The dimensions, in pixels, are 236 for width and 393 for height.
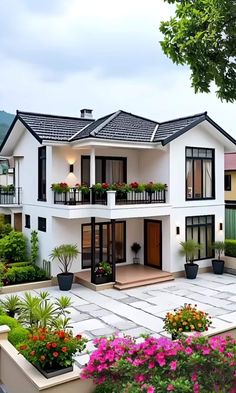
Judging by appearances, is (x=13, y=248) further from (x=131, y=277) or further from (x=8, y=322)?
(x=8, y=322)

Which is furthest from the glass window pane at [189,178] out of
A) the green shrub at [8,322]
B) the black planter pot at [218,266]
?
the green shrub at [8,322]

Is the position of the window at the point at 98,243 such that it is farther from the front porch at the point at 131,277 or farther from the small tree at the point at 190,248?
the small tree at the point at 190,248

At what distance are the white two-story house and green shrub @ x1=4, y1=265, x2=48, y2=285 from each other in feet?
1.90

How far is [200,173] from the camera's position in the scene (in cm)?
1619

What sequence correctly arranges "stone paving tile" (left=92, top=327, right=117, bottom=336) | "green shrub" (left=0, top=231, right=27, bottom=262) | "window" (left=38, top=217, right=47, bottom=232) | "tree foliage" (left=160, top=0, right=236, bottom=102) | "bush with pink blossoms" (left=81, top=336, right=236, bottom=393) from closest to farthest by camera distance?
"bush with pink blossoms" (left=81, top=336, right=236, bottom=393)
"tree foliage" (left=160, top=0, right=236, bottom=102)
"stone paving tile" (left=92, top=327, right=117, bottom=336)
"window" (left=38, top=217, right=47, bottom=232)
"green shrub" (left=0, top=231, right=27, bottom=262)

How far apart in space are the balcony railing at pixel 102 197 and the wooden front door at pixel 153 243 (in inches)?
53.4

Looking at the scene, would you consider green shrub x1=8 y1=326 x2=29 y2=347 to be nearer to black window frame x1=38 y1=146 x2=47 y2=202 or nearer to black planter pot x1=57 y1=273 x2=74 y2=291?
black planter pot x1=57 y1=273 x2=74 y2=291

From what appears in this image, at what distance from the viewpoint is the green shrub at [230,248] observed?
1604cm

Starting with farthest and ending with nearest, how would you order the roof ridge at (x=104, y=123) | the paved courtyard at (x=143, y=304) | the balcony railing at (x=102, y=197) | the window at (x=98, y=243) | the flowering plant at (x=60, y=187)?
1. the window at (x=98, y=243)
2. the roof ridge at (x=104, y=123)
3. the balcony railing at (x=102, y=197)
4. the flowering plant at (x=60, y=187)
5. the paved courtyard at (x=143, y=304)

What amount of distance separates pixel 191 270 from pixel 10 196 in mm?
9398

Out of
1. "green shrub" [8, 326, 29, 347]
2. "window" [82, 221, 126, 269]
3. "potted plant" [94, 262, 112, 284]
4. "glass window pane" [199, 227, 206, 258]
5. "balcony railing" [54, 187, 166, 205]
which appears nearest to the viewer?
"green shrub" [8, 326, 29, 347]

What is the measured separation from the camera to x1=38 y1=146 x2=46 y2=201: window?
48.9 ft

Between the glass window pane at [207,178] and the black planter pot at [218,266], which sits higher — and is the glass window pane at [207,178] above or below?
above

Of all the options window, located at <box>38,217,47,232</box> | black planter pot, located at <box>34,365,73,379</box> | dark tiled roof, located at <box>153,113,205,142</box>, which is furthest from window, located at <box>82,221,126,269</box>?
black planter pot, located at <box>34,365,73,379</box>
